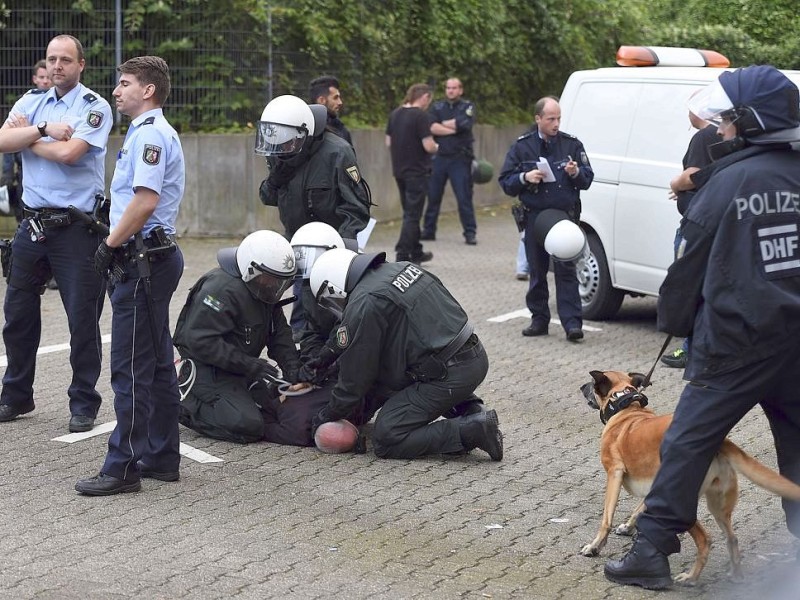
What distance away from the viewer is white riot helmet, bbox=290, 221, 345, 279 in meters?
7.23

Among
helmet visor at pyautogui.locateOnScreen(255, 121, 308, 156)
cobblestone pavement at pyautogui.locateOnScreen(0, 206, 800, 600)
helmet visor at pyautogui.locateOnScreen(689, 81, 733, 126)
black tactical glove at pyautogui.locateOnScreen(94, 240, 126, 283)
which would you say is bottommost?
cobblestone pavement at pyautogui.locateOnScreen(0, 206, 800, 600)

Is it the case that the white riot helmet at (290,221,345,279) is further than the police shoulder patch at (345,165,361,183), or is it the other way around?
the police shoulder patch at (345,165,361,183)

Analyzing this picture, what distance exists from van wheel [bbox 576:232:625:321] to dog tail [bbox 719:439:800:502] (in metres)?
5.90

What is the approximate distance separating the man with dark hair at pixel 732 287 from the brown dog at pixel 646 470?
0.46 feet

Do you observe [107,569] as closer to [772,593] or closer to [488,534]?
[488,534]

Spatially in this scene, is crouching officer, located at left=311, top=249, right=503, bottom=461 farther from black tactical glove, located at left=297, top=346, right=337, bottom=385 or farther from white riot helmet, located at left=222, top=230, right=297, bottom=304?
black tactical glove, located at left=297, top=346, right=337, bottom=385

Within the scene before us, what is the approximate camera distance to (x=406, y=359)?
21.9 ft

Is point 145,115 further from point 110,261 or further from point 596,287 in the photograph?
point 596,287

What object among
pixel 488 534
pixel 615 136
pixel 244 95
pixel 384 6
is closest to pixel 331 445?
pixel 488 534

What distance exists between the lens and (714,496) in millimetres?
4965

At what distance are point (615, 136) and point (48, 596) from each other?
708cm

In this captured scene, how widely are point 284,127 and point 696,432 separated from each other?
13.7ft

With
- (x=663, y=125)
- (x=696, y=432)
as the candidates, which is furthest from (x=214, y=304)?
(x=663, y=125)

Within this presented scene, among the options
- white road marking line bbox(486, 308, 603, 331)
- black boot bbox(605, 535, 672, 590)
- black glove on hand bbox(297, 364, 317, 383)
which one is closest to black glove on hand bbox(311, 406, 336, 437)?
black glove on hand bbox(297, 364, 317, 383)
